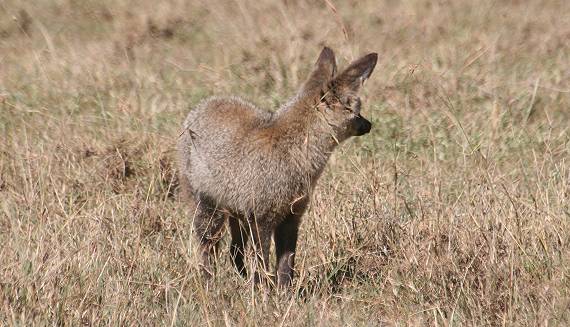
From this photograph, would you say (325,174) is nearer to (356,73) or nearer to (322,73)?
(322,73)

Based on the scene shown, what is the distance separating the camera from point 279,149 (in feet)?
17.9

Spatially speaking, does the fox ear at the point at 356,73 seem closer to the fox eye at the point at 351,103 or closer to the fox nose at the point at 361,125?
the fox eye at the point at 351,103

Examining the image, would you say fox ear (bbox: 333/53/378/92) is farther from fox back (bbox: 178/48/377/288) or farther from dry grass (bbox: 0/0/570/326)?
dry grass (bbox: 0/0/570/326)

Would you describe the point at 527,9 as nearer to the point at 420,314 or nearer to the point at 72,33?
the point at 72,33

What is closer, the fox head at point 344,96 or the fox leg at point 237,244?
the fox head at point 344,96

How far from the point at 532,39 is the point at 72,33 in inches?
193

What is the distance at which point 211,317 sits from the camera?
469cm

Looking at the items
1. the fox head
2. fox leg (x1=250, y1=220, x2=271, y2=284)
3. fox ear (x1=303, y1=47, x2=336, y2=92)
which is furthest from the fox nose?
fox leg (x1=250, y1=220, x2=271, y2=284)

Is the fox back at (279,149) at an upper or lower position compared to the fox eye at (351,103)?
lower

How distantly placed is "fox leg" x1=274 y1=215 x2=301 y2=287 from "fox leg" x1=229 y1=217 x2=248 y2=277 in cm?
37

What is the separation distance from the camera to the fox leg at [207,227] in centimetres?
580

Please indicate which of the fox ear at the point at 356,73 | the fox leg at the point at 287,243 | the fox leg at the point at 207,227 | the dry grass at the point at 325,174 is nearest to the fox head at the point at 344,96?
the fox ear at the point at 356,73

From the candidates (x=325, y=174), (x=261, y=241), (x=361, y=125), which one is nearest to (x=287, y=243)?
(x=261, y=241)

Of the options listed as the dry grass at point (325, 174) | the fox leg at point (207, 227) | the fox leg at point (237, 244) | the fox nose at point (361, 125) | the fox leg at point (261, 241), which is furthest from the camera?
the fox leg at point (237, 244)
